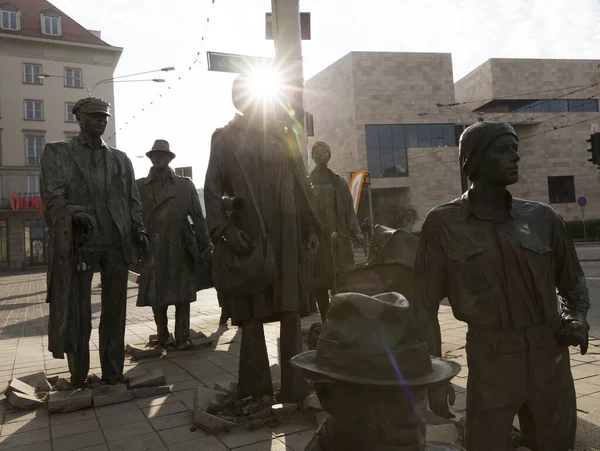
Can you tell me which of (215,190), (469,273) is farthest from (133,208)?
(469,273)

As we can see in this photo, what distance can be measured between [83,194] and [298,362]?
124 inches

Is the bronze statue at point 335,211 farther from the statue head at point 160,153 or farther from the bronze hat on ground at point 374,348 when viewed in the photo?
the bronze hat on ground at point 374,348

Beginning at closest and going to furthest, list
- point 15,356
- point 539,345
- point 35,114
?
point 539,345
point 15,356
point 35,114

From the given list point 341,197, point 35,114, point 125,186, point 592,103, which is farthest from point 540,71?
point 125,186

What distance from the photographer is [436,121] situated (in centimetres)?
4366

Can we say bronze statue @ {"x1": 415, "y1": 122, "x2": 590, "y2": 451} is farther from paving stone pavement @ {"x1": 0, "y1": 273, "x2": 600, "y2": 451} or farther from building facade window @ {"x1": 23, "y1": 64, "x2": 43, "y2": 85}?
building facade window @ {"x1": 23, "y1": 64, "x2": 43, "y2": 85}

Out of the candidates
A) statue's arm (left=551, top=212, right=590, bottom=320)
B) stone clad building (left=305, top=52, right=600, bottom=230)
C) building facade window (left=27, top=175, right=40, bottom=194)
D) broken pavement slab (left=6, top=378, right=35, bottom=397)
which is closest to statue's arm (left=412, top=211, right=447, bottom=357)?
statue's arm (left=551, top=212, right=590, bottom=320)

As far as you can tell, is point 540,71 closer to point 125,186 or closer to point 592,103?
point 592,103

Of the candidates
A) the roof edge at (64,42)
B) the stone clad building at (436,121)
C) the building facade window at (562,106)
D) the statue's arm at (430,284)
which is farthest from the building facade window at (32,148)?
the statue's arm at (430,284)

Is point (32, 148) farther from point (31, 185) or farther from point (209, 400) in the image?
point (209, 400)

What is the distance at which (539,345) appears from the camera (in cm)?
220

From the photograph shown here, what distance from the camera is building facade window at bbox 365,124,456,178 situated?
42.4 m

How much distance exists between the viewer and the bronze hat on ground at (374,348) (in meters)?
1.51

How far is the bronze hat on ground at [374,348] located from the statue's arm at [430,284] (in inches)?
31.0
